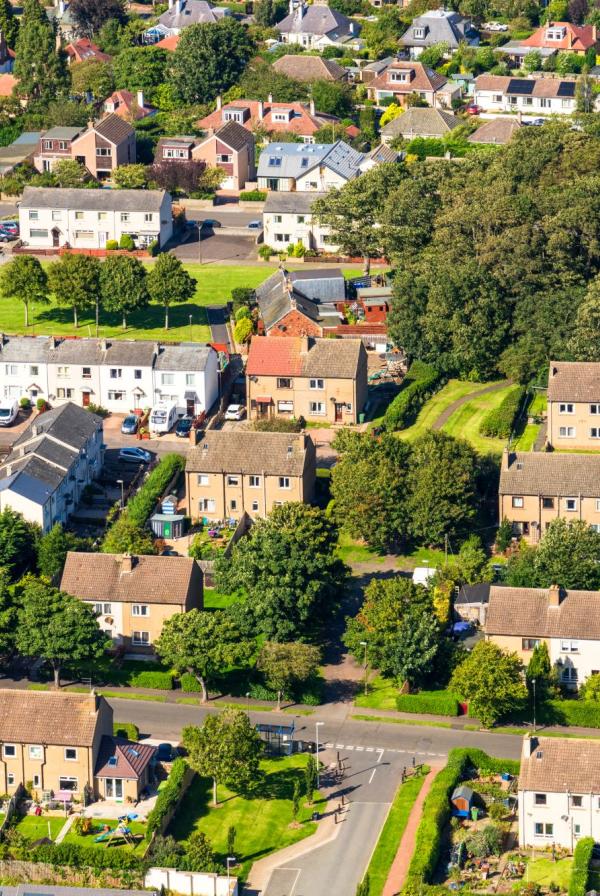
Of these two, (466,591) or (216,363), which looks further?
(216,363)

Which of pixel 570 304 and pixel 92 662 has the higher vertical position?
pixel 570 304

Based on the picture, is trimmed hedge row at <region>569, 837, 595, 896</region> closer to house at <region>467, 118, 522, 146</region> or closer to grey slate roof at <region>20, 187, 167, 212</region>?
grey slate roof at <region>20, 187, 167, 212</region>

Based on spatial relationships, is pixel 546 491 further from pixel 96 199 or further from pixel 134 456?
pixel 96 199

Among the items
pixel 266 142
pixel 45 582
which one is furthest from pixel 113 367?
pixel 266 142

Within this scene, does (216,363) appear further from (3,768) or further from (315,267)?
(3,768)

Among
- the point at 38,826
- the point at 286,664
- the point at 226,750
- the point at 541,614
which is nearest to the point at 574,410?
the point at 541,614

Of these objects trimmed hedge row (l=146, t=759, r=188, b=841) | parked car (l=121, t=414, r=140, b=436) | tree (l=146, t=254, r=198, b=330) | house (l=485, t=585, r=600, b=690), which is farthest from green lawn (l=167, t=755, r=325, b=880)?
tree (l=146, t=254, r=198, b=330)
